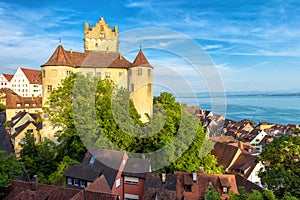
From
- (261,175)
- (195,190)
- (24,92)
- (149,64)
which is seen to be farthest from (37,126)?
(24,92)

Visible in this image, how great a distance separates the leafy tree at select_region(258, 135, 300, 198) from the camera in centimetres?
1324

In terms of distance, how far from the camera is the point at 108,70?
31078 millimetres

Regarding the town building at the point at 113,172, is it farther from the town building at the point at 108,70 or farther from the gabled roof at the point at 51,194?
the town building at the point at 108,70

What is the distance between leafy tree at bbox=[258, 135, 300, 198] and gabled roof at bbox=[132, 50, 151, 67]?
16468mm

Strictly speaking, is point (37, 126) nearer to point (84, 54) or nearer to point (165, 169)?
point (84, 54)

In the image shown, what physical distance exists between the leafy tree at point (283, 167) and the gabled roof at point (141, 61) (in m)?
16.5

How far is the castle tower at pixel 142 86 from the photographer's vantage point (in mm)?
28219

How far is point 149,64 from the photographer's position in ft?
93.0

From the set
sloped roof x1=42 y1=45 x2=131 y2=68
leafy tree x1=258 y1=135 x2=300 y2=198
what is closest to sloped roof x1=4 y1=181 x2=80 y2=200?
leafy tree x1=258 y1=135 x2=300 y2=198

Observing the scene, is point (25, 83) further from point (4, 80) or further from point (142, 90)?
point (142, 90)

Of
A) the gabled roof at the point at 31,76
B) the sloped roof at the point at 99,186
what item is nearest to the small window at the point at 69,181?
the sloped roof at the point at 99,186

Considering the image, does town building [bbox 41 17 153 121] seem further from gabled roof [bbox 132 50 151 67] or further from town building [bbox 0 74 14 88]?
town building [bbox 0 74 14 88]

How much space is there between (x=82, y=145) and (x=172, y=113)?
945cm

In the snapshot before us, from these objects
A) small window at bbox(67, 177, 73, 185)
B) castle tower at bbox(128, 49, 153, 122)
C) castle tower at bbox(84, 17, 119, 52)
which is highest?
castle tower at bbox(84, 17, 119, 52)
